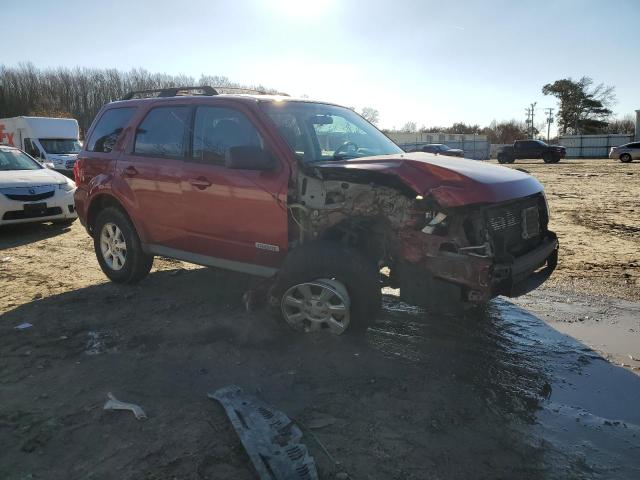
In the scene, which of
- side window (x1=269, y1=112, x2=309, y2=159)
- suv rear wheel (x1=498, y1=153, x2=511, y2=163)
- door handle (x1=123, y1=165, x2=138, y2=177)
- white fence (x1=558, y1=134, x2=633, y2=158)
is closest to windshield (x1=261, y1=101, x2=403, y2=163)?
side window (x1=269, y1=112, x2=309, y2=159)

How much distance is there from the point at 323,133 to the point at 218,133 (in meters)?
0.99

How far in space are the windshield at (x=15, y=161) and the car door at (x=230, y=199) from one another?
649 centimetres

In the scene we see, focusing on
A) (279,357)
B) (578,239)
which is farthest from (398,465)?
(578,239)

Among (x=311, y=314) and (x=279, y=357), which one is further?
(x=311, y=314)

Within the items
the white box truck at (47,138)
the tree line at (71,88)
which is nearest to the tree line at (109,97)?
the tree line at (71,88)

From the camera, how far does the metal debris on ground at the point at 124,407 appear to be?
303cm

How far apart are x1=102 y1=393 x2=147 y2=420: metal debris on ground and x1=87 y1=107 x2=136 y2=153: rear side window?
11.1ft

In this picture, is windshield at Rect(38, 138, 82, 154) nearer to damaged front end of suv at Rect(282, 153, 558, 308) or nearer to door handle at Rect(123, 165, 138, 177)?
door handle at Rect(123, 165, 138, 177)

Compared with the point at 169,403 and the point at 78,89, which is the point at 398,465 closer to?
the point at 169,403

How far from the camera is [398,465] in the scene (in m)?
2.56

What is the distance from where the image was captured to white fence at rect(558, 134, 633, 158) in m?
45.5

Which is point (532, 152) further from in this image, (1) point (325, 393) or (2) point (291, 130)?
(1) point (325, 393)

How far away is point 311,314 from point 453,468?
5.94ft

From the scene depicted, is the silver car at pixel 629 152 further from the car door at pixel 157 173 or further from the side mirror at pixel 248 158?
the side mirror at pixel 248 158
